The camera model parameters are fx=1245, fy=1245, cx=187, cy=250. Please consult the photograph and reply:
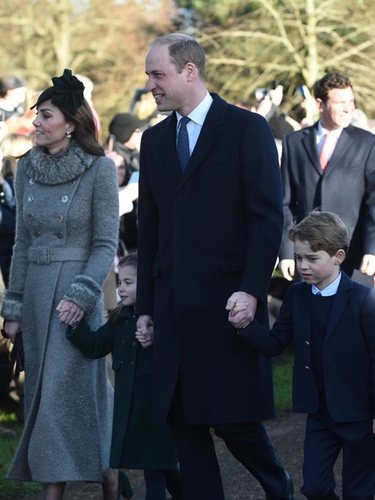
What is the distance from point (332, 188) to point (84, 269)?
2147 millimetres

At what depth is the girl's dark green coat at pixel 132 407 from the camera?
5.75 m

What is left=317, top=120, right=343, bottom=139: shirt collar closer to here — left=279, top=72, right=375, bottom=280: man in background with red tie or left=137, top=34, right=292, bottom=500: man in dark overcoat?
left=279, top=72, right=375, bottom=280: man in background with red tie

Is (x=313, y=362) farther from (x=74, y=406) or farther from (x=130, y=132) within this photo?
(x=130, y=132)

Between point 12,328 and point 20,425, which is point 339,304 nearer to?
point 12,328

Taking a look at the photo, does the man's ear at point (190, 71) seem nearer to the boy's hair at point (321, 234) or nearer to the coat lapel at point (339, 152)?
the boy's hair at point (321, 234)

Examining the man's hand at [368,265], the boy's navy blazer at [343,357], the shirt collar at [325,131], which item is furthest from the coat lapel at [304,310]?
the shirt collar at [325,131]

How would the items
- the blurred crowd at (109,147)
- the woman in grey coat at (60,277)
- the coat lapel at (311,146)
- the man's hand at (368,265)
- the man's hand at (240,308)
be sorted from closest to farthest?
the man's hand at (240,308)
the woman in grey coat at (60,277)
the man's hand at (368,265)
the coat lapel at (311,146)
the blurred crowd at (109,147)

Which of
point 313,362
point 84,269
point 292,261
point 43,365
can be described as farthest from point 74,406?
point 292,261

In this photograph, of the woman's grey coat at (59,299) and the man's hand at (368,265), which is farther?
the man's hand at (368,265)

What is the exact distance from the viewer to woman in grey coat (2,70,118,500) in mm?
5922

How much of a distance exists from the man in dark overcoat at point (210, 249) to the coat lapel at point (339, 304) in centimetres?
31

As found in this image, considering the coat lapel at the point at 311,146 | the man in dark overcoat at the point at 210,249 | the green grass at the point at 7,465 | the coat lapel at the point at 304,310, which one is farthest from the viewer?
the coat lapel at the point at 311,146

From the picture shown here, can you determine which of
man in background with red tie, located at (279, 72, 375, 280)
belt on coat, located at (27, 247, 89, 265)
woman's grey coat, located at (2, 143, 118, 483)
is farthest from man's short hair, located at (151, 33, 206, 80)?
man in background with red tie, located at (279, 72, 375, 280)

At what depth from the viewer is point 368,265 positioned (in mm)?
7094
